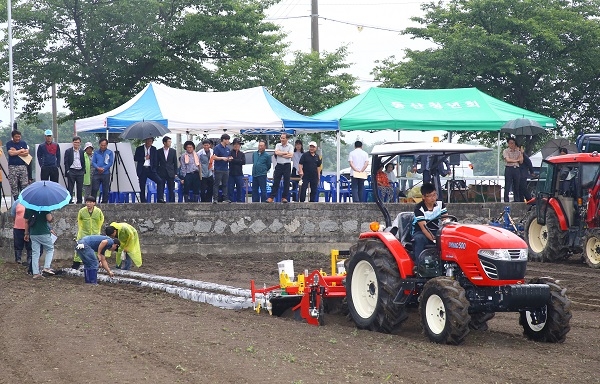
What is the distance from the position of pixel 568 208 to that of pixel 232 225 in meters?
7.41

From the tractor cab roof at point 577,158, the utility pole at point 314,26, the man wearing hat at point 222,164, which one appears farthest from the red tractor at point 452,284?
the utility pole at point 314,26

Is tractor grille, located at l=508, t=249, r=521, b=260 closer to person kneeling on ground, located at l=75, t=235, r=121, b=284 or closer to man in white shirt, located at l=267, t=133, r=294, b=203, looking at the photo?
person kneeling on ground, located at l=75, t=235, r=121, b=284

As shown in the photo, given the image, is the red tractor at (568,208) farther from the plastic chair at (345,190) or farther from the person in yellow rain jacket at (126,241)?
the person in yellow rain jacket at (126,241)

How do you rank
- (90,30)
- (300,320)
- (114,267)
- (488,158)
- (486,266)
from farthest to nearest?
(488,158) < (90,30) < (114,267) < (300,320) < (486,266)

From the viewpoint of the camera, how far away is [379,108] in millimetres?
25719

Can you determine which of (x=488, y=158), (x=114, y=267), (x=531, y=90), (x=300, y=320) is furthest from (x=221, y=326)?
(x=488, y=158)

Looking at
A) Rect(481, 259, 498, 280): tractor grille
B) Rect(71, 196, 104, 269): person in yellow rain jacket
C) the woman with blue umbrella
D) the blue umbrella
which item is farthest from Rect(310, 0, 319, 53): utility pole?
Rect(481, 259, 498, 280): tractor grille

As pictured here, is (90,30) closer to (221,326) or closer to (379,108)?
(379,108)

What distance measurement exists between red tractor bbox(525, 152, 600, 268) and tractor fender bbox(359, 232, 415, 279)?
339 inches

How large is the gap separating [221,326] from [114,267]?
303 inches

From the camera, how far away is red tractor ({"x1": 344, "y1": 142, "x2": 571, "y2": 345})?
34.5ft

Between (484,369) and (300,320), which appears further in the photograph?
(300,320)

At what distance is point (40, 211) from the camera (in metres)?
17.4

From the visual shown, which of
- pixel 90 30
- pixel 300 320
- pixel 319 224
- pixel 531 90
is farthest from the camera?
pixel 531 90
